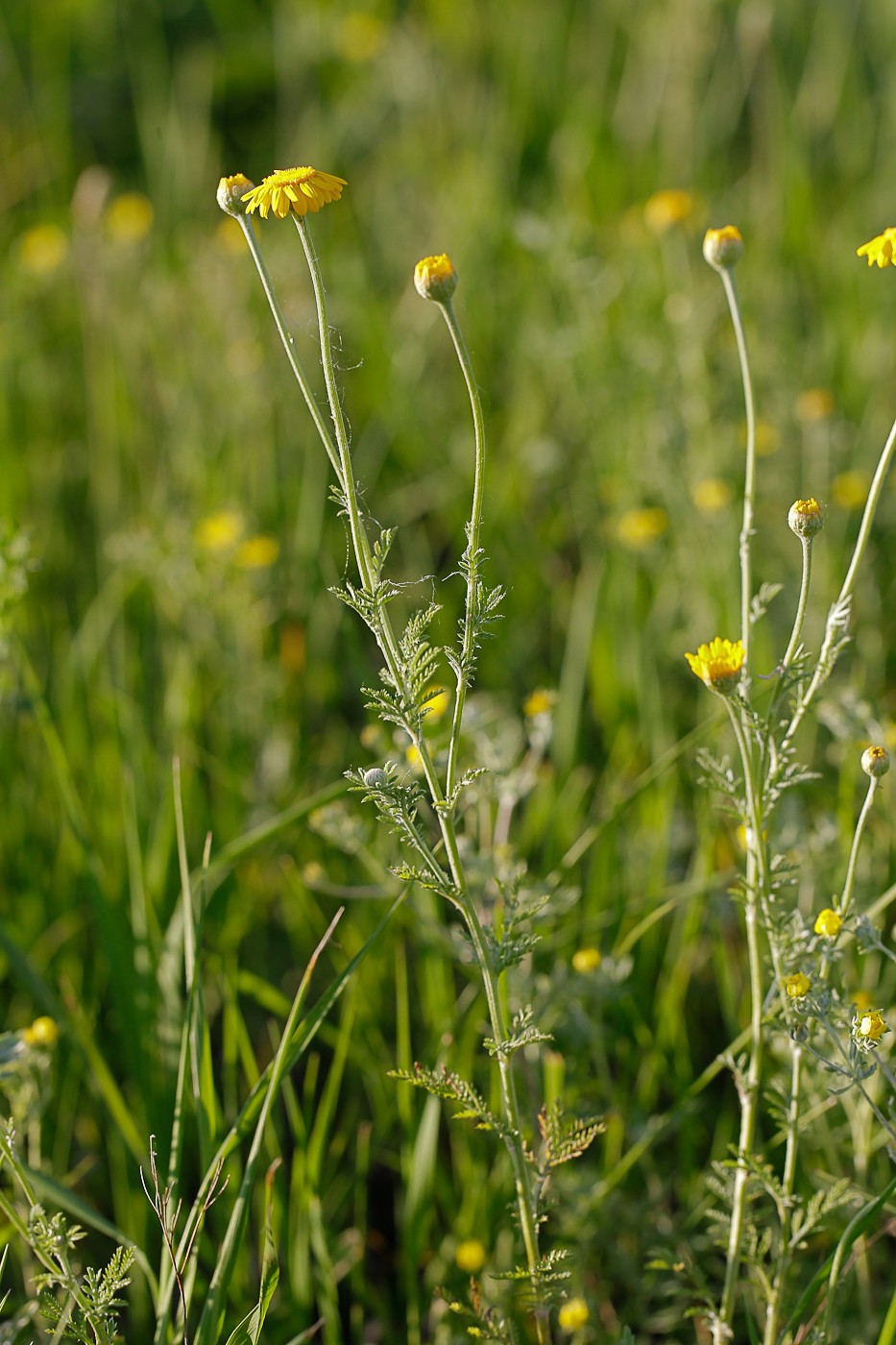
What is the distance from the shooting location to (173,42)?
16.5 feet

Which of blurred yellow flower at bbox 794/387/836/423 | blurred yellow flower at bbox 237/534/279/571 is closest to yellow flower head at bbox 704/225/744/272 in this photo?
blurred yellow flower at bbox 237/534/279/571

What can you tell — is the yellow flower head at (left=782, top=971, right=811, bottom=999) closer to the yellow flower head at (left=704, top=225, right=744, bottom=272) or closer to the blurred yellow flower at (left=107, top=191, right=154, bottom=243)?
the yellow flower head at (left=704, top=225, right=744, bottom=272)

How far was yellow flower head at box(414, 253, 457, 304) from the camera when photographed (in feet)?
3.63

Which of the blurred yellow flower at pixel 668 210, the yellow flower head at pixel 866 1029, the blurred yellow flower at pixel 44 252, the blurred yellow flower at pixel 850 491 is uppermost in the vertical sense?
the blurred yellow flower at pixel 668 210

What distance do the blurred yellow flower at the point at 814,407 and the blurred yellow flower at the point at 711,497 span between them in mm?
326

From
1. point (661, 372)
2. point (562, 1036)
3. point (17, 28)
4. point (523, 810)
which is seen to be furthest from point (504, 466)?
point (17, 28)

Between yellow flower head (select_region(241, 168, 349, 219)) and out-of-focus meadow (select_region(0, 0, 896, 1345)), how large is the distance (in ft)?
2.55

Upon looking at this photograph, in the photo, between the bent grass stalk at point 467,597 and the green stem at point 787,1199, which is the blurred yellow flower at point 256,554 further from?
the green stem at point 787,1199

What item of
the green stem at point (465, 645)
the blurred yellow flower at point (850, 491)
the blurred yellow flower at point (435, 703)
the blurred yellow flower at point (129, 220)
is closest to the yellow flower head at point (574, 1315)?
the green stem at point (465, 645)

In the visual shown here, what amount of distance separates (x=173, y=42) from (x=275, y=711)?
3807 millimetres

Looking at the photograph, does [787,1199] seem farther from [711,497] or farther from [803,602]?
[711,497]

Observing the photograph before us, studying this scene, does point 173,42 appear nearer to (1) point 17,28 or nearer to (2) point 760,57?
(1) point 17,28

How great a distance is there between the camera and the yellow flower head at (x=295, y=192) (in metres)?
1.15

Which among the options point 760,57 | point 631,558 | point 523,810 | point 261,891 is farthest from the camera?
point 760,57
